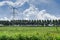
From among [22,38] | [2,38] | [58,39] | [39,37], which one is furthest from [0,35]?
[58,39]

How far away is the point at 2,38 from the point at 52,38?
9.50 meters

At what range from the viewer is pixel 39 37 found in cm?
4809

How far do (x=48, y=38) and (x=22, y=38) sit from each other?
4.88m

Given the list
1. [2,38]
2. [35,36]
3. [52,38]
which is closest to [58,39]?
[52,38]

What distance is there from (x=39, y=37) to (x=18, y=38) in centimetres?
396

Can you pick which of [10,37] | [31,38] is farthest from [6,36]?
[31,38]

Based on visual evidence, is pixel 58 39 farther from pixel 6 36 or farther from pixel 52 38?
pixel 6 36

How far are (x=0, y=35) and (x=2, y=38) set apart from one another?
961mm

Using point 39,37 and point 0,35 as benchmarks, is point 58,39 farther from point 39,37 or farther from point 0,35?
point 0,35

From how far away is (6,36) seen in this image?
49094mm

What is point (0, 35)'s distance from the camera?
162ft

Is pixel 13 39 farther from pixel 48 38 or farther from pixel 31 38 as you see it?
pixel 48 38

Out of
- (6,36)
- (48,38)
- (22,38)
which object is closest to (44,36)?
(48,38)

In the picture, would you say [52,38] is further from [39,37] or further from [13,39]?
[13,39]
